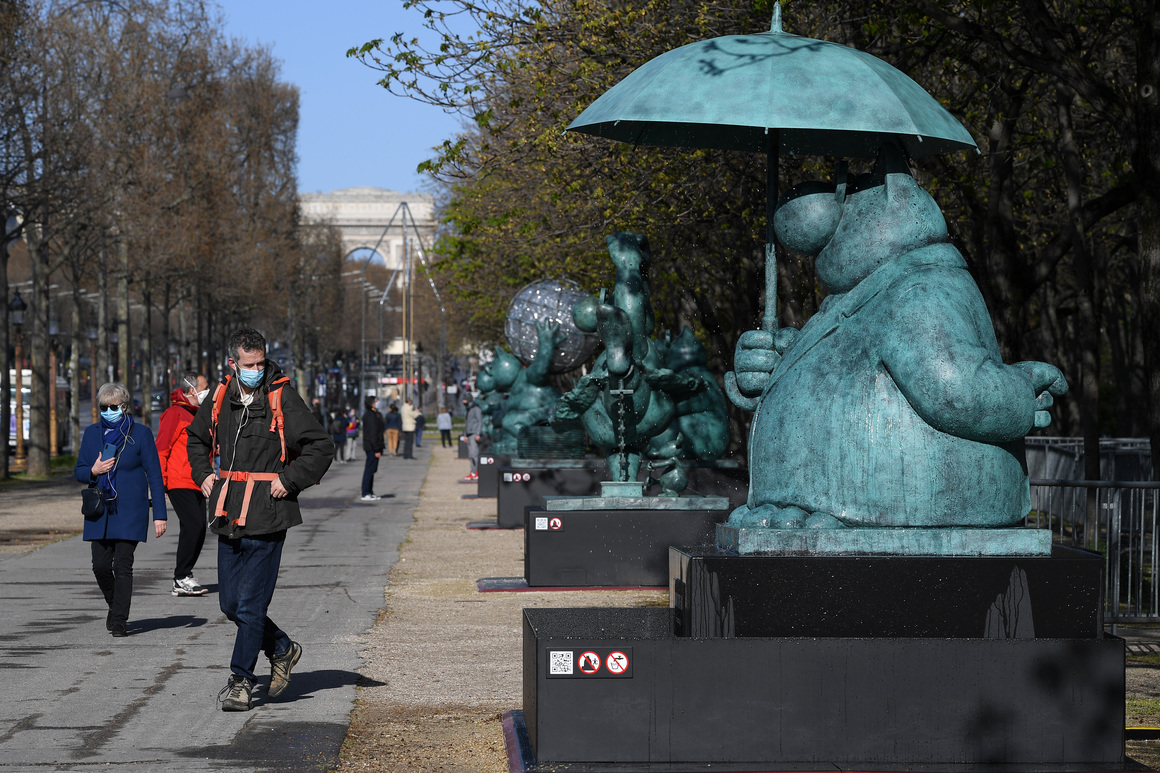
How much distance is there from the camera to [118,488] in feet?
34.5

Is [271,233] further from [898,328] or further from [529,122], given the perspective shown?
[898,328]

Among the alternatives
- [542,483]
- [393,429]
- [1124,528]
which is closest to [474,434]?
[393,429]

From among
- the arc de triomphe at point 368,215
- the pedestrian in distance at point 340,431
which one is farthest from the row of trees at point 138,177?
the arc de triomphe at point 368,215

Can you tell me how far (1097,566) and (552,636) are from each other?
213cm

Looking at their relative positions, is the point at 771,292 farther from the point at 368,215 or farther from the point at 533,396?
the point at 368,215

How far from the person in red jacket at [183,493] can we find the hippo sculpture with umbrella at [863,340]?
6.88 meters

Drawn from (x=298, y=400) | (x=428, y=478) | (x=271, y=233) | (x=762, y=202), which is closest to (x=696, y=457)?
(x=762, y=202)

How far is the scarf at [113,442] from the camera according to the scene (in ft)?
34.4

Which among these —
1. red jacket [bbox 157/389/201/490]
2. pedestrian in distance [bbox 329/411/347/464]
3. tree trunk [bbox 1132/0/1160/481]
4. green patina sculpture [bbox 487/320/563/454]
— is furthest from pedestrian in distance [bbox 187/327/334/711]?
pedestrian in distance [bbox 329/411/347/464]

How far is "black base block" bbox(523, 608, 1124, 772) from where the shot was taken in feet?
18.1

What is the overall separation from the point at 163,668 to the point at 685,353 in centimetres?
834

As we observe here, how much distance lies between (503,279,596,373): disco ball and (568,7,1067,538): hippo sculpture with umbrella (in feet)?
53.5

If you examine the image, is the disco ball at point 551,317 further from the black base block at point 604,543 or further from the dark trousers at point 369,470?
the black base block at point 604,543

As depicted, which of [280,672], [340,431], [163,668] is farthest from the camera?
[340,431]
